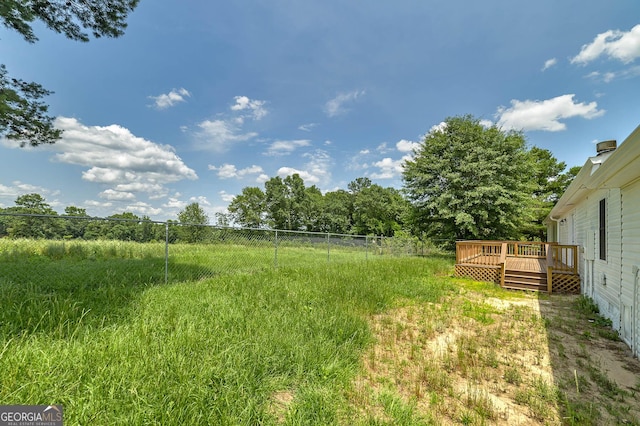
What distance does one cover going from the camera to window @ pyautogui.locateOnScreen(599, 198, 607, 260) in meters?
5.45

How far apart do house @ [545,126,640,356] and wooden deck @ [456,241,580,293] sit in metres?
1.24

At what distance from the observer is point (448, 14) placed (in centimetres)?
863

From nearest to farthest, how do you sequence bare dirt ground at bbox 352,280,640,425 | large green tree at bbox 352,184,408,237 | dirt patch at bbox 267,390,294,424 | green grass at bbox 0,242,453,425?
1. green grass at bbox 0,242,453,425
2. dirt patch at bbox 267,390,294,424
3. bare dirt ground at bbox 352,280,640,425
4. large green tree at bbox 352,184,408,237

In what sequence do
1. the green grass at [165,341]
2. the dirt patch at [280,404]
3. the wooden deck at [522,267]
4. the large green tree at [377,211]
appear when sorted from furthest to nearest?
the large green tree at [377,211]
the wooden deck at [522,267]
the dirt patch at [280,404]
the green grass at [165,341]

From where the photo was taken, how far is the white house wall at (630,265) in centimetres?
376

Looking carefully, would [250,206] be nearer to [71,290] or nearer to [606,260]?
[71,290]

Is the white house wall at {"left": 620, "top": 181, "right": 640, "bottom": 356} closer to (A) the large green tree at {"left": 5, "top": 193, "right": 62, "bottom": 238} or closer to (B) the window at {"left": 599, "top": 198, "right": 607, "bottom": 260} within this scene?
(B) the window at {"left": 599, "top": 198, "right": 607, "bottom": 260}

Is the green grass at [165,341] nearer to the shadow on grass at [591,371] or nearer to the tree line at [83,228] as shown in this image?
the tree line at [83,228]

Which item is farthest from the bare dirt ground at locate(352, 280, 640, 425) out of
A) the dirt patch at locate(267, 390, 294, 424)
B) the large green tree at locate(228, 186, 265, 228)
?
the large green tree at locate(228, 186, 265, 228)

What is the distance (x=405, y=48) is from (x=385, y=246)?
983cm

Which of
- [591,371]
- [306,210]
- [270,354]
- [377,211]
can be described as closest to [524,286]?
[591,371]

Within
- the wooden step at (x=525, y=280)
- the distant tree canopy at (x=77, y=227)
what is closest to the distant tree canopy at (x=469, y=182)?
the wooden step at (x=525, y=280)

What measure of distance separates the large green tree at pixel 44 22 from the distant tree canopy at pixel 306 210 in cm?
3313

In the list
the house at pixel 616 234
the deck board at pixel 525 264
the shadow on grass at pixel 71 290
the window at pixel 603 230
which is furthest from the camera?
the deck board at pixel 525 264
